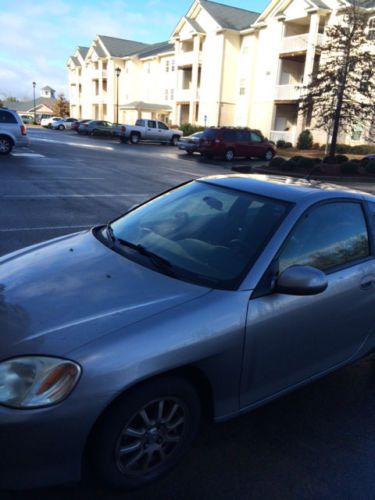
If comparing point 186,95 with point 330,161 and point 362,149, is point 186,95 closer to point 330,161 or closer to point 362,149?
point 362,149

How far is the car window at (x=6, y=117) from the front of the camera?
17.3 meters

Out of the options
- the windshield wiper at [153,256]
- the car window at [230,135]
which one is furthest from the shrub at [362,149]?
the windshield wiper at [153,256]

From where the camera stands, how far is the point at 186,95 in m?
45.2

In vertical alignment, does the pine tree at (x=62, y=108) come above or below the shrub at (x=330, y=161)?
above

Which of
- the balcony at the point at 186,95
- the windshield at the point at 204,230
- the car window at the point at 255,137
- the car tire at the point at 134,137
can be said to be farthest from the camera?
the balcony at the point at 186,95

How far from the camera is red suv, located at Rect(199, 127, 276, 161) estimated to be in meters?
24.1

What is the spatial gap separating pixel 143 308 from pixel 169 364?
1.05ft

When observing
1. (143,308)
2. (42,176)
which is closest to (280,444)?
(143,308)

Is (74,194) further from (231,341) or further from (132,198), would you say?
(231,341)

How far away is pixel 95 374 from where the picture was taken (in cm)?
201

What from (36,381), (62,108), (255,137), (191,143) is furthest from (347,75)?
(62,108)

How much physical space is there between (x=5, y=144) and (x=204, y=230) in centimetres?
1699

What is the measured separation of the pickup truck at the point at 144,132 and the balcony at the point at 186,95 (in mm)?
9434

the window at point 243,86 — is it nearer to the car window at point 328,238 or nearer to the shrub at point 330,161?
the shrub at point 330,161
